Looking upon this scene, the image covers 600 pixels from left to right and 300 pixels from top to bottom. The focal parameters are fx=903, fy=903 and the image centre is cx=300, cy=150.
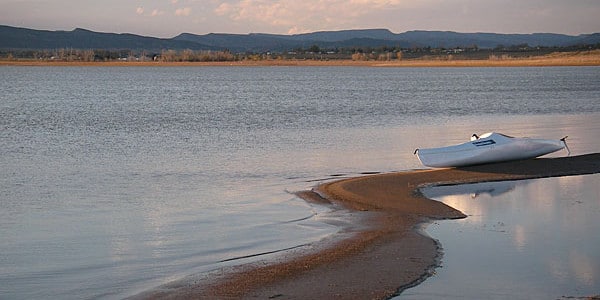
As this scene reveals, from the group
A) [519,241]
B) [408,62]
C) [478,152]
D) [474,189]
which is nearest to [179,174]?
[478,152]

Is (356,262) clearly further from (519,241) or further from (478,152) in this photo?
(478,152)

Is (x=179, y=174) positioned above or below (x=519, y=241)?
below

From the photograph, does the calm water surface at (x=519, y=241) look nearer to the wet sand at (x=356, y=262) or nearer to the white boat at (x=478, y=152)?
the wet sand at (x=356, y=262)

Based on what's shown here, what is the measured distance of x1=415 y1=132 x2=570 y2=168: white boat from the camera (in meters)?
18.8

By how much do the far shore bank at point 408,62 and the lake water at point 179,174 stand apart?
11199 cm

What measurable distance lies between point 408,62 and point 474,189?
165 m

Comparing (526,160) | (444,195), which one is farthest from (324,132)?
(444,195)

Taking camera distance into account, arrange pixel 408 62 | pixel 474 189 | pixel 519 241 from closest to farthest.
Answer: pixel 519 241 < pixel 474 189 < pixel 408 62

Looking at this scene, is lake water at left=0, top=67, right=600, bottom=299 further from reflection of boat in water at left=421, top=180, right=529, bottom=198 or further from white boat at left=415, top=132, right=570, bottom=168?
reflection of boat in water at left=421, top=180, right=529, bottom=198

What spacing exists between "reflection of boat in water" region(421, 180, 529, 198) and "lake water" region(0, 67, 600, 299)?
2.47 m

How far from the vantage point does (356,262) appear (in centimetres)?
1112

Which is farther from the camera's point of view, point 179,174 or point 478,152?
point 179,174

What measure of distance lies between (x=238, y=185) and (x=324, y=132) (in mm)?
13036

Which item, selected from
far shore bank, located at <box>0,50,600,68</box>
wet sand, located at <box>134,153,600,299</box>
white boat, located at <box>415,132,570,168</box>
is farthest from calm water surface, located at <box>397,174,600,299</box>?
far shore bank, located at <box>0,50,600,68</box>
